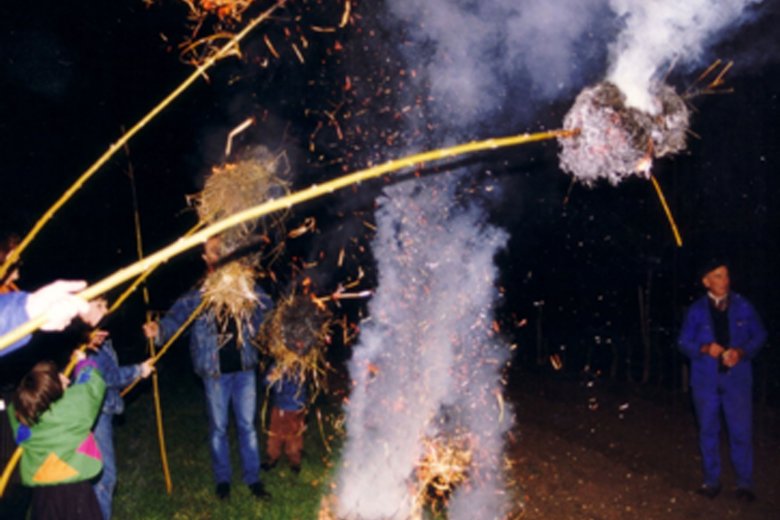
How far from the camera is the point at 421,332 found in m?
6.59


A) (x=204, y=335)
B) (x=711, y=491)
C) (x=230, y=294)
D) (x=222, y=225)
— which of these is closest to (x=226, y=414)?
(x=204, y=335)

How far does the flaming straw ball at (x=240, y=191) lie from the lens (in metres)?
5.76

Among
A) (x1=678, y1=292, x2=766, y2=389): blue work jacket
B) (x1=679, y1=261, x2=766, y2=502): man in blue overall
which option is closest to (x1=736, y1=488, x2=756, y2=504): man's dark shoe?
(x1=679, y1=261, x2=766, y2=502): man in blue overall

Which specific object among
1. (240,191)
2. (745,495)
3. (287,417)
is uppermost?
(240,191)

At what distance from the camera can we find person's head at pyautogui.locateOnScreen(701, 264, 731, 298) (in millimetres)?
6406

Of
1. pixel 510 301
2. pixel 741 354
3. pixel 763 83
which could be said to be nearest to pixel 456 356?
pixel 741 354

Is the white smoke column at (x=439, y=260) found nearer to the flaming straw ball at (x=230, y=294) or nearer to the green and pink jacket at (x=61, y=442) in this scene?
the flaming straw ball at (x=230, y=294)

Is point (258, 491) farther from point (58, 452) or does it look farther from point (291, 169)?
point (291, 169)

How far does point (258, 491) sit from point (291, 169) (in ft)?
28.6

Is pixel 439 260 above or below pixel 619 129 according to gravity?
below

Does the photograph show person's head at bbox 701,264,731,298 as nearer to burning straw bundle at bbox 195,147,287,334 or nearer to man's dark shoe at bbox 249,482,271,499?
burning straw bundle at bbox 195,147,287,334

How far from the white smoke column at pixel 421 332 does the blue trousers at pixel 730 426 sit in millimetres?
2046

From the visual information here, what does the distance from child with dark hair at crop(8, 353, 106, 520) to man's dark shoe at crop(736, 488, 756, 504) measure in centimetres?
566

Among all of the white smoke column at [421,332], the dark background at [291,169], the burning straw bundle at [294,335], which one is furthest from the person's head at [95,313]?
the dark background at [291,169]
